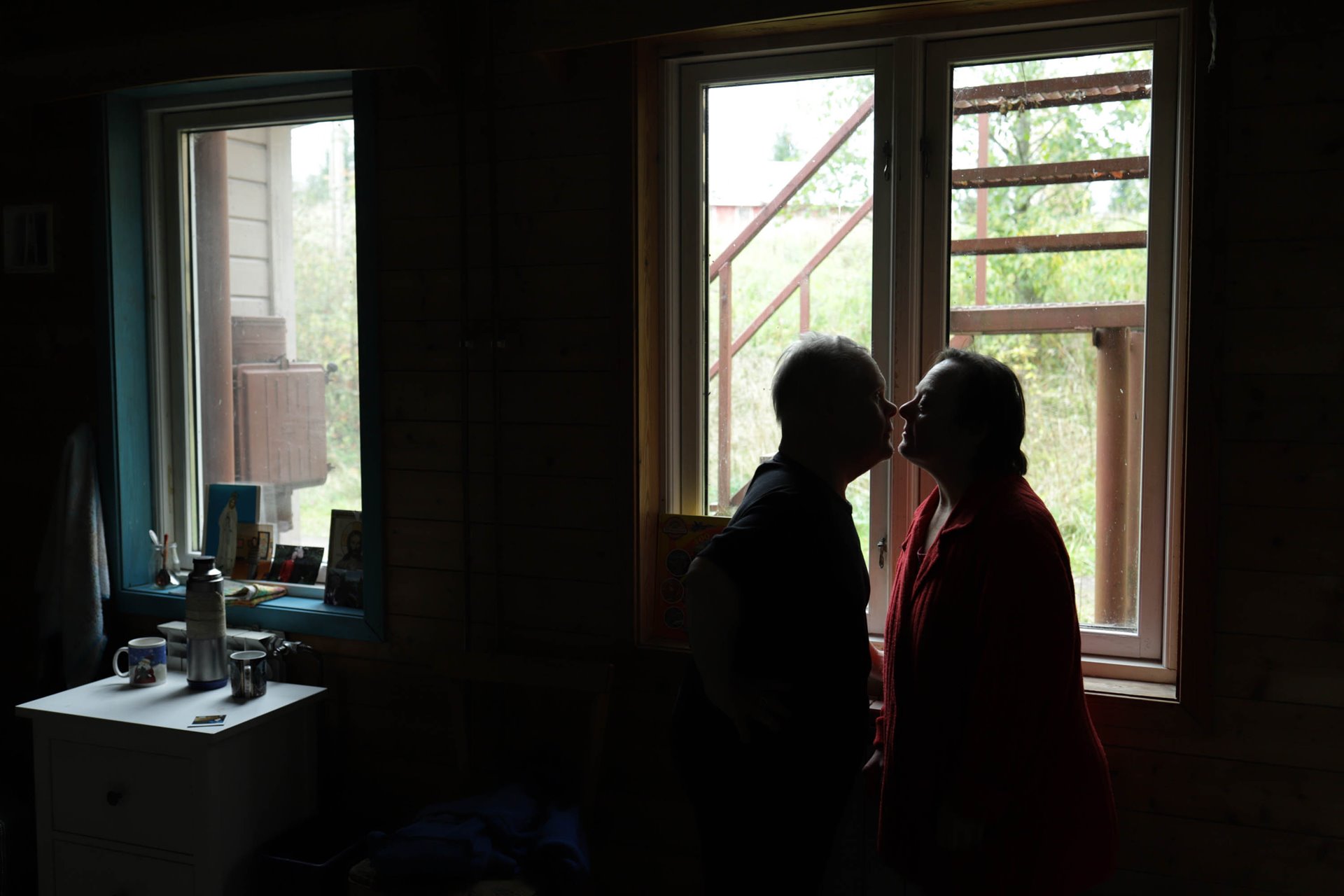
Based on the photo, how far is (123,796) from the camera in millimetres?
2309

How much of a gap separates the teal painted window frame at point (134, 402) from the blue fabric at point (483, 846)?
69 cm

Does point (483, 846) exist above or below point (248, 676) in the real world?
below

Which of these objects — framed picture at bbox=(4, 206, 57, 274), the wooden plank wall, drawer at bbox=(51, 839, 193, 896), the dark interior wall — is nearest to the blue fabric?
the dark interior wall

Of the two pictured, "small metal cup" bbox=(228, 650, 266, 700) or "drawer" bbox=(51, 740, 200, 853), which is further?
"small metal cup" bbox=(228, 650, 266, 700)

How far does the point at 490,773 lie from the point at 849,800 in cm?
A: 99

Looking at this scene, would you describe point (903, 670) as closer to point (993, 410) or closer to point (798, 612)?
point (798, 612)

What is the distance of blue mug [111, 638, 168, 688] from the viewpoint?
2.54 meters

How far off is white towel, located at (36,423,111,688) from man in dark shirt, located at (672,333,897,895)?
1952 mm

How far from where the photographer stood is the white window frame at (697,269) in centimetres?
226

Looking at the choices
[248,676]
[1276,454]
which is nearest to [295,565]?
[248,676]

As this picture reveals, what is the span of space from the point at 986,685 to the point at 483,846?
3.47ft

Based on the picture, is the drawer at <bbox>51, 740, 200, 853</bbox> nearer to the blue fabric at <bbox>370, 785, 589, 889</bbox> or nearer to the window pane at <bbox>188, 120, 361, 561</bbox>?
the blue fabric at <bbox>370, 785, 589, 889</bbox>

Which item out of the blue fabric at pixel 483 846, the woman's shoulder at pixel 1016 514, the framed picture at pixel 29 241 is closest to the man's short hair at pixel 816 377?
the woman's shoulder at pixel 1016 514

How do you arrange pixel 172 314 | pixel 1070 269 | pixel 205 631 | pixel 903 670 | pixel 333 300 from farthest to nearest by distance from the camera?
pixel 172 314, pixel 333 300, pixel 205 631, pixel 1070 269, pixel 903 670
